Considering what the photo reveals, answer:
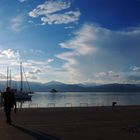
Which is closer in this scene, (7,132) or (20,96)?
(7,132)

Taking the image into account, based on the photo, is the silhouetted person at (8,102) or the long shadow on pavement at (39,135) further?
the silhouetted person at (8,102)

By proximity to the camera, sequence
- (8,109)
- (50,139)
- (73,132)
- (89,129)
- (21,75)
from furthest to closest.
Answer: (21,75), (8,109), (89,129), (73,132), (50,139)

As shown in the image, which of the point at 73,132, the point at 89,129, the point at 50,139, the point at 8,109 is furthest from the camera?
the point at 8,109

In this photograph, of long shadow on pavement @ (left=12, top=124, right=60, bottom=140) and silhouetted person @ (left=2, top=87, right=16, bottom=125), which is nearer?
long shadow on pavement @ (left=12, top=124, right=60, bottom=140)

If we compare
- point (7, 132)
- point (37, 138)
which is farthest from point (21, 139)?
point (7, 132)

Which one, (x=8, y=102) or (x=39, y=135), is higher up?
(x=8, y=102)

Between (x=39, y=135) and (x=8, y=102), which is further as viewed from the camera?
(x=8, y=102)

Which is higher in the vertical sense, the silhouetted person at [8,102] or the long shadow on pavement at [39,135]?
the silhouetted person at [8,102]

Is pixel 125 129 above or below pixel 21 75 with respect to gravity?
below

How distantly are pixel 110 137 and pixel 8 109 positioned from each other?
24.0ft

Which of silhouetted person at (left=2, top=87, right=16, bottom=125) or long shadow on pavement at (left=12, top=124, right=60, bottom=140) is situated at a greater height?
silhouetted person at (left=2, top=87, right=16, bottom=125)

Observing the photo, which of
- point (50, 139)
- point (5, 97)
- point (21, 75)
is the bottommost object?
point (50, 139)

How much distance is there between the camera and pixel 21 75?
4190 inches

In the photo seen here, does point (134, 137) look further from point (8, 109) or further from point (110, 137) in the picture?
point (8, 109)
